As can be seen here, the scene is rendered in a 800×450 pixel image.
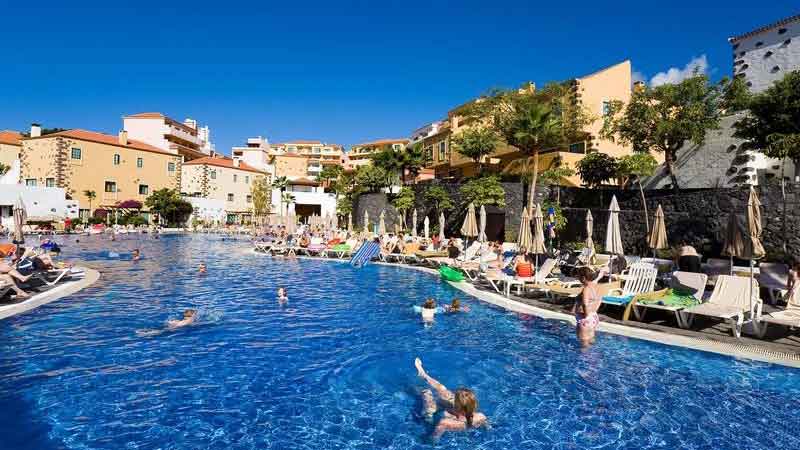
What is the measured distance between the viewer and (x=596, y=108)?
32.6 metres

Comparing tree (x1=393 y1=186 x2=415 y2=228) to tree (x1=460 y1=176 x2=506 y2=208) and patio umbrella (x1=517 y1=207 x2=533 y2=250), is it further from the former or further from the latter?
patio umbrella (x1=517 y1=207 x2=533 y2=250)

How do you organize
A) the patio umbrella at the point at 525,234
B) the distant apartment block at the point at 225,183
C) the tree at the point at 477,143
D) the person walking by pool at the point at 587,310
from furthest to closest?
the distant apartment block at the point at 225,183 → the tree at the point at 477,143 → the patio umbrella at the point at 525,234 → the person walking by pool at the point at 587,310

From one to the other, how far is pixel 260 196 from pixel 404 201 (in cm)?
3199

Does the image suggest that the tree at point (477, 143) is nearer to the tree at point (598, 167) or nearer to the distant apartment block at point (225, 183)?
the tree at point (598, 167)

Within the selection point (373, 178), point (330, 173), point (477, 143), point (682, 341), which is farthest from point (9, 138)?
point (682, 341)

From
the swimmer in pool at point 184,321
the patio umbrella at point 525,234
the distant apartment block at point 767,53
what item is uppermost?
the distant apartment block at point 767,53

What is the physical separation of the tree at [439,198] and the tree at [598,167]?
9.25 meters

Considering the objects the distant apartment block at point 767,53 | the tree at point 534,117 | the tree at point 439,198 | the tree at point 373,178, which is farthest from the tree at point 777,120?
the tree at point 373,178

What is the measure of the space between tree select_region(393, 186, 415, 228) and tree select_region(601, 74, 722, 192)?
16438 millimetres

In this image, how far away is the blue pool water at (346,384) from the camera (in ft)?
17.6

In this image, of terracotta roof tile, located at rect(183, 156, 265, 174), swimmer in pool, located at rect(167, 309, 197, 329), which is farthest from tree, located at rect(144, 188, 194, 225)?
swimmer in pool, located at rect(167, 309, 197, 329)

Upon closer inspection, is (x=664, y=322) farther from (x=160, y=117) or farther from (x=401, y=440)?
(x=160, y=117)

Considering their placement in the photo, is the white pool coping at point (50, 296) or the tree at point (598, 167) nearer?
the white pool coping at point (50, 296)

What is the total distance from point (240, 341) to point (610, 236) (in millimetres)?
9677
